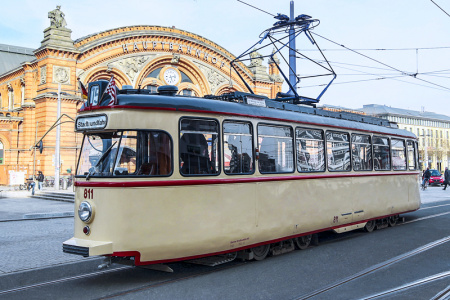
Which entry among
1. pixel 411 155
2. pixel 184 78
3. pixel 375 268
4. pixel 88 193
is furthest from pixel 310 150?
pixel 184 78

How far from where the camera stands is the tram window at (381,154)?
1220 cm

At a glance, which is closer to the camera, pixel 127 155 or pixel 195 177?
pixel 127 155

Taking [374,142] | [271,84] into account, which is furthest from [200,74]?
[374,142]

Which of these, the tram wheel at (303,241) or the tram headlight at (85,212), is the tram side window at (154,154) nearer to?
the tram headlight at (85,212)

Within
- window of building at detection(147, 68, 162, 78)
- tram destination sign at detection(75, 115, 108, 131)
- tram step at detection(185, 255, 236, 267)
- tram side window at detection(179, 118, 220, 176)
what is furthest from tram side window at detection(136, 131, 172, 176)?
window of building at detection(147, 68, 162, 78)

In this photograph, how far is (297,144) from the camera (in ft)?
30.5

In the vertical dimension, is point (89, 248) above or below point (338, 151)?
below

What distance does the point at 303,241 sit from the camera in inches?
383

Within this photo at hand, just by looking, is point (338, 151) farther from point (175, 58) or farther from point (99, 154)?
point (175, 58)

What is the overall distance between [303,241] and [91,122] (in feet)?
17.3

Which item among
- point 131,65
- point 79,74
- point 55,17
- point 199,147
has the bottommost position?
point 199,147

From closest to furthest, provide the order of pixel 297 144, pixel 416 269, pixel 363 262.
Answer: pixel 416 269, pixel 363 262, pixel 297 144

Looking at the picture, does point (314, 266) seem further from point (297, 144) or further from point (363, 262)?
point (297, 144)

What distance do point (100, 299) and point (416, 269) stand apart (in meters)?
5.37
